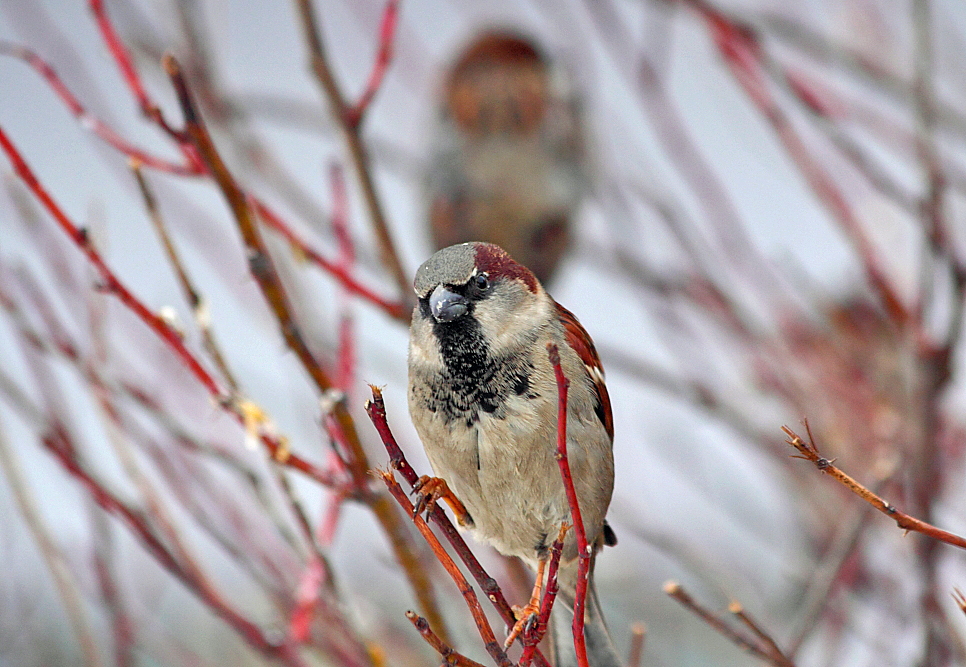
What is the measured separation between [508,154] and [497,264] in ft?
7.13

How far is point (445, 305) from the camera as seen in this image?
1.06 metres

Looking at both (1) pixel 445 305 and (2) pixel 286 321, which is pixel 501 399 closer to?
(1) pixel 445 305

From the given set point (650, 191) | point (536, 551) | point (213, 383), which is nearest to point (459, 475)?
point (536, 551)

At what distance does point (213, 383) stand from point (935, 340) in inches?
42.9

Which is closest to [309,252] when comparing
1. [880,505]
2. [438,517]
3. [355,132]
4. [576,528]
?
[355,132]

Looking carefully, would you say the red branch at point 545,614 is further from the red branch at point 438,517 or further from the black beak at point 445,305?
the black beak at point 445,305

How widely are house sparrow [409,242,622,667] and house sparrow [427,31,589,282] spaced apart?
6.45 feet

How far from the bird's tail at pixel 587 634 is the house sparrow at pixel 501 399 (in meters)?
0.15

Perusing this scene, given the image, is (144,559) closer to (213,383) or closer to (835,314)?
(213,383)

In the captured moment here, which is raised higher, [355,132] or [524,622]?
[355,132]

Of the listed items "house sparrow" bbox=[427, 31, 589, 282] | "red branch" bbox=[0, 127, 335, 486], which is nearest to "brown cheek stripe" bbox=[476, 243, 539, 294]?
"red branch" bbox=[0, 127, 335, 486]

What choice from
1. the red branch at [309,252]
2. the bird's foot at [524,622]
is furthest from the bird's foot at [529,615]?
the red branch at [309,252]

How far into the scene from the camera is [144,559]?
94.3 inches

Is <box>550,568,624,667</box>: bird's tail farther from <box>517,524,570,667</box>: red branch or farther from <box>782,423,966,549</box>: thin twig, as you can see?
<box>782,423,966,549</box>: thin twig
